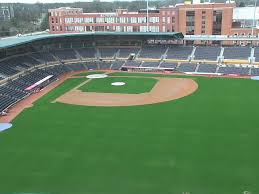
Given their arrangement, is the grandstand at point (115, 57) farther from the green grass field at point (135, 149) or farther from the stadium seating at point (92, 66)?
the green grass field at point (135, 149)

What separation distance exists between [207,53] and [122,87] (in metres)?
29.3

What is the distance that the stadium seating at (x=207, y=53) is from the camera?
79.0 m

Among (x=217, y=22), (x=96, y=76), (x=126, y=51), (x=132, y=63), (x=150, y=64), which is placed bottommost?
(x=96, y=76)

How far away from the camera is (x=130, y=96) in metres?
54.9

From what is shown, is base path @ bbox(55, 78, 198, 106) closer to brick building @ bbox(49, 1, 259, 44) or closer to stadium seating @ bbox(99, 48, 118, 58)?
stadium seating @ bbox(99, 48, 118, 58)

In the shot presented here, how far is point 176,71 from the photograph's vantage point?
7562 centimetres

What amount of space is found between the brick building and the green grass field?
192ft

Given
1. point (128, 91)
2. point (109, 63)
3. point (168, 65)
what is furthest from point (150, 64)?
point (128, 91)

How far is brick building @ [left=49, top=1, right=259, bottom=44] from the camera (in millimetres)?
105000

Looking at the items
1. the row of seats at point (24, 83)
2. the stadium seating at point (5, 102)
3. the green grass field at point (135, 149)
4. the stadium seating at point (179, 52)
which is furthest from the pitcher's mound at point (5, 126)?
the stadium seating at point (179, 52)

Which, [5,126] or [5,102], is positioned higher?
[5,102]

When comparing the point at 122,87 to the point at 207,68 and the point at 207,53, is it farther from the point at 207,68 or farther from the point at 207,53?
the point at 207,53

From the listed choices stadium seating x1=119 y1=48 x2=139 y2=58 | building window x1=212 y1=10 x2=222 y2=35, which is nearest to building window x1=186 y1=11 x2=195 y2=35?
building window x1=212 y1=10 x2=222 y2=35

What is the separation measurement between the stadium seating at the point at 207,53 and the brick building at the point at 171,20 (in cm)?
1438
